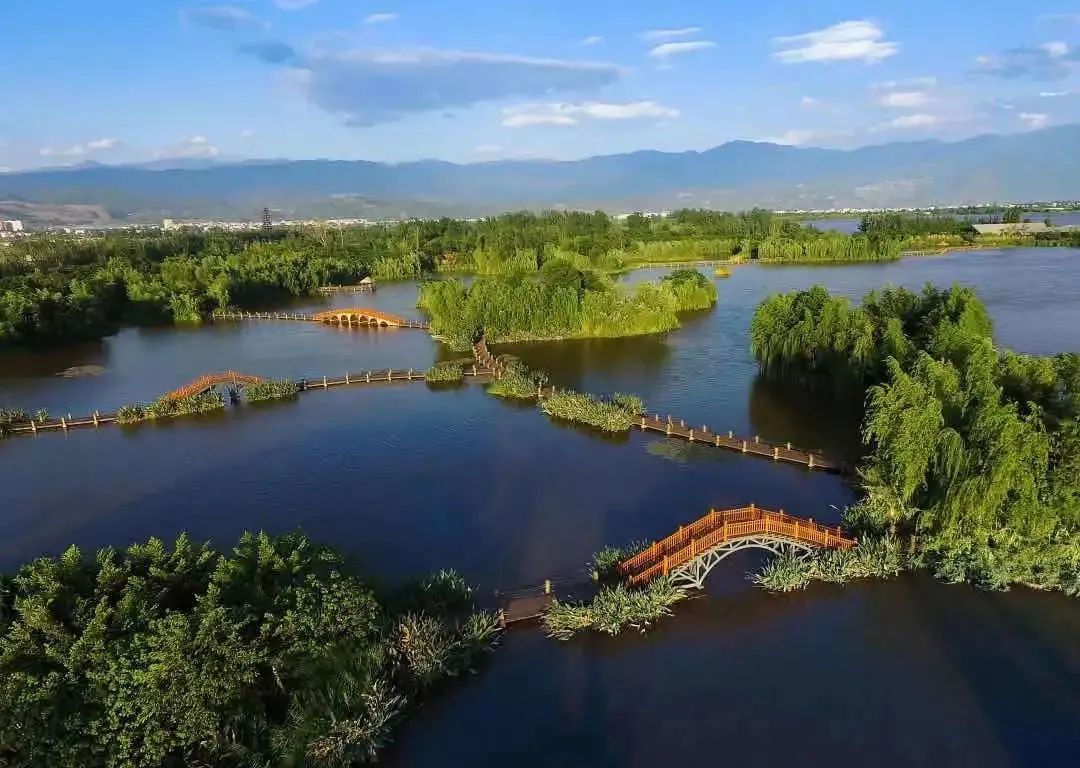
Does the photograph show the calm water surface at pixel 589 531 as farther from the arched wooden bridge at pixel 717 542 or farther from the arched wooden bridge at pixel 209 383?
the arched wooden bridge at pixel 209 383

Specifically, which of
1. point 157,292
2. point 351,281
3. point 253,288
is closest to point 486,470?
point 157,292

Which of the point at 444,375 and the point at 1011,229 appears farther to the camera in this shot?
the point at 1011,229

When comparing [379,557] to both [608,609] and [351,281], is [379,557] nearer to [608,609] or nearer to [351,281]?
[608,609]

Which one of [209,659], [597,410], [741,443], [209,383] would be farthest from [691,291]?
[209,659]

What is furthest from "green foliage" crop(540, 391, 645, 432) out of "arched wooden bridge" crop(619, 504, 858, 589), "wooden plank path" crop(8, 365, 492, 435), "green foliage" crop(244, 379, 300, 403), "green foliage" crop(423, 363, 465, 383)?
"green foliage" crop(244, 379, 300, 403)

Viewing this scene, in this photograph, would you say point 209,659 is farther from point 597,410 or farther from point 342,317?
point 342,317

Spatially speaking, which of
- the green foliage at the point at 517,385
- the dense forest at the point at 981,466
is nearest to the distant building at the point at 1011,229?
the green foliage at the point at 517,385
